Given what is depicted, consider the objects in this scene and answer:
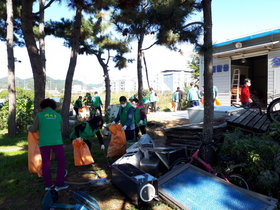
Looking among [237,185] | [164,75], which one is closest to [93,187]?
[237,185]

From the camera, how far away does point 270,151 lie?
3.42m

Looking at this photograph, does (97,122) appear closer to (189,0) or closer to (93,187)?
(93,187)

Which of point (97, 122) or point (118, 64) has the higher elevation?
point (118, 64)

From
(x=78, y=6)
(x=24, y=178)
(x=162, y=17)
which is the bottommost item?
(x=24, y=178)

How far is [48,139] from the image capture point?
3.70 metres

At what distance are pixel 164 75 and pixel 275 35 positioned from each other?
54942 mm

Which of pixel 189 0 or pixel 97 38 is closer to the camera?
pixel 189 0

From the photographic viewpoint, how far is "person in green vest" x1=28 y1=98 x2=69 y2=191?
3697 mm

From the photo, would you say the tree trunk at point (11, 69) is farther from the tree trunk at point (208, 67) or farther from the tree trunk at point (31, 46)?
the tree trunk at point (208, 67)

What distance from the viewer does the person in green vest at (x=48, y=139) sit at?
146 inches

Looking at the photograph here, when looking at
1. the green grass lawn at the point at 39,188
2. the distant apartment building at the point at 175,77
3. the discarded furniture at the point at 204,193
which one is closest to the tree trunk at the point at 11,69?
the green grass lawn at the point at 39,188

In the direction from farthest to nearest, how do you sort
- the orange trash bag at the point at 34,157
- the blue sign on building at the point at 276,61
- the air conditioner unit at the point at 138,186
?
the blue sign on building at the point at 276,61
the orange trash bag at the point at 34,157
the air conditioner unit at the point at 138,186

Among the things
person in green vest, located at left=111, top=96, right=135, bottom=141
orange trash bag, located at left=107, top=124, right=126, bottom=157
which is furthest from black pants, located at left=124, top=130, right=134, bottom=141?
orange trash bag, located at left=107, top=124, right=126, bottom=157

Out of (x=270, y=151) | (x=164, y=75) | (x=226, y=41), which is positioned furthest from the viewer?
(x=164, y=75)
